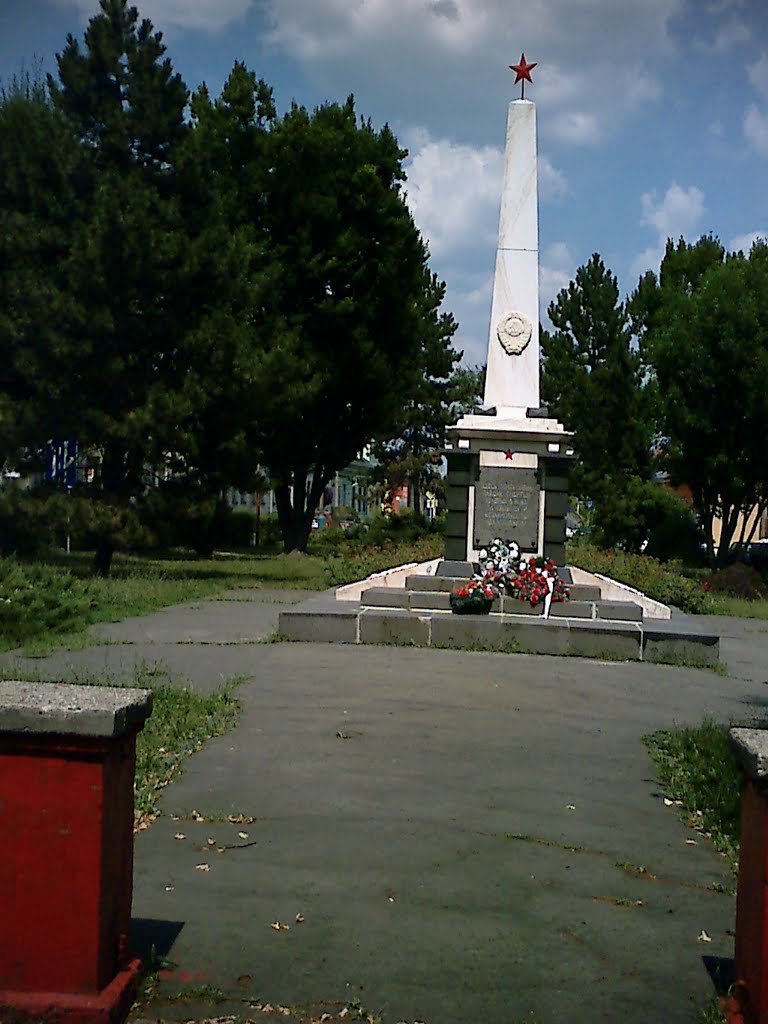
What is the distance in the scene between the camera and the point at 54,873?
11.0 ft

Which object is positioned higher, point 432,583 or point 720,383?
point 720,383

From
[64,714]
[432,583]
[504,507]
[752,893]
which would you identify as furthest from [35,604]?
[752,893]

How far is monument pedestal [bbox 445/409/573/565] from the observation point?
18359mm

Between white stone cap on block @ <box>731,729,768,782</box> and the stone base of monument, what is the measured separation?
9199mm

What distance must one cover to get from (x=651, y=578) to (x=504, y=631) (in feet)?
34.1

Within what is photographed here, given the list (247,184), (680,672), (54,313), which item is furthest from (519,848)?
(247,184)

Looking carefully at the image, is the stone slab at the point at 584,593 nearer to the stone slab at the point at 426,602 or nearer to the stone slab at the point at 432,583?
the stone slab at the point at 432,583

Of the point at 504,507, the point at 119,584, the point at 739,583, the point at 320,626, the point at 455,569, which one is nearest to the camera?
the point at 320,626

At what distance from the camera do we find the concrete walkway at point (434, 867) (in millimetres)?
3916

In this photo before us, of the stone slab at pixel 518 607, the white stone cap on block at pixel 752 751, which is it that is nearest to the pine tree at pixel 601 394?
the stone slab at pixel 518 607

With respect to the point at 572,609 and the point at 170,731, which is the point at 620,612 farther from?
the point at 170,731

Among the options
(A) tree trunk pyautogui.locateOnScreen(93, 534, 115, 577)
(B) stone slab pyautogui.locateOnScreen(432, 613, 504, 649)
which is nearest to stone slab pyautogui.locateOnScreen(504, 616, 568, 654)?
(B) stone slab pyautogui.locateOnScreen(432, 613, 504, 649)

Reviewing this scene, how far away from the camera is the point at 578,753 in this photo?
770 cm

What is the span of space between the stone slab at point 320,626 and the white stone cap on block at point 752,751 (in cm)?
971
